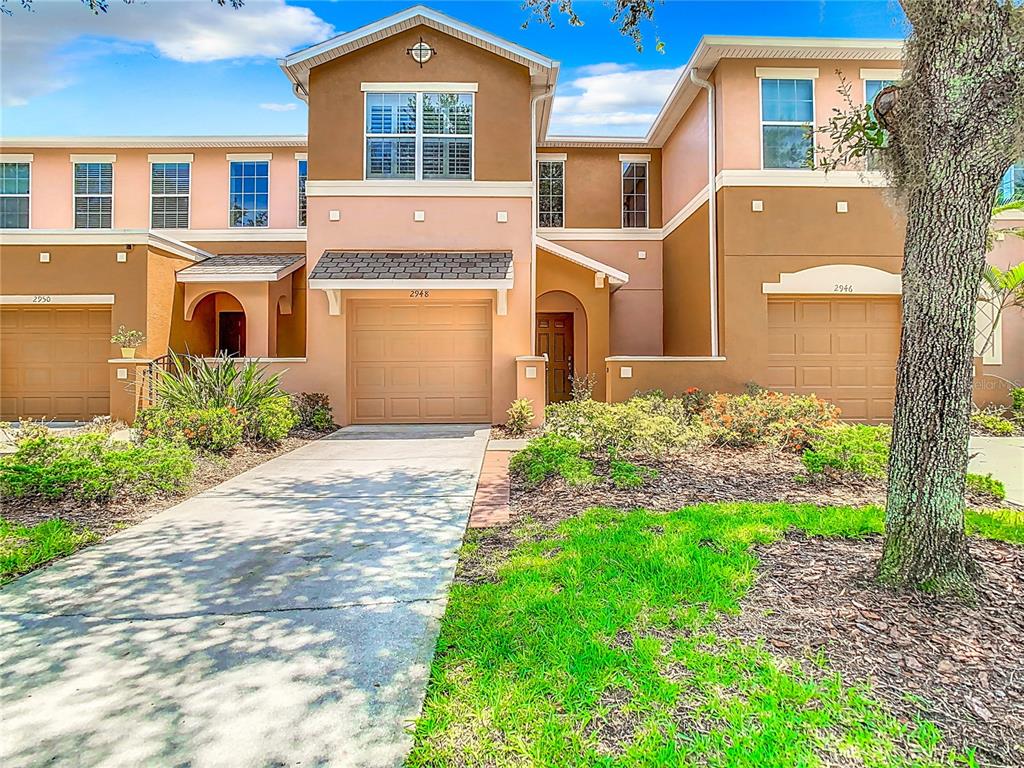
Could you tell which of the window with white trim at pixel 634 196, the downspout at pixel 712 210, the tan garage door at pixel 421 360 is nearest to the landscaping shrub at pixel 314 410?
the tan garage door at pixel 421 360

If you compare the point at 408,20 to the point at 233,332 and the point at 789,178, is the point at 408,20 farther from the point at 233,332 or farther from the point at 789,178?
the point at 233,332

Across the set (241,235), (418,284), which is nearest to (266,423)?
(418,284)

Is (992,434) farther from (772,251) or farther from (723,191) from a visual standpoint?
(723,191)

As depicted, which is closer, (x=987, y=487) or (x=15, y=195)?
(x=987, y=487)

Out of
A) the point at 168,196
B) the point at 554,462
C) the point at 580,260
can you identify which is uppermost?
the point at 168,196

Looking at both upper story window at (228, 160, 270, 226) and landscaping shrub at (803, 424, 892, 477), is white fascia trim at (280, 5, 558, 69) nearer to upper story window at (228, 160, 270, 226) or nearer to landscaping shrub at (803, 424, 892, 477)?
upper story window at (228, 160, 270, 226)

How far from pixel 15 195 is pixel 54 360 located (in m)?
6.16

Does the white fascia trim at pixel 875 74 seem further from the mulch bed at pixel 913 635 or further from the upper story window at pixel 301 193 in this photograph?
the upper story window at pixel 301 193

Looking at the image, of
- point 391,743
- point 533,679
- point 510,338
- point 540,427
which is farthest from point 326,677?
point 510,338

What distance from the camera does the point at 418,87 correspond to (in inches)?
460

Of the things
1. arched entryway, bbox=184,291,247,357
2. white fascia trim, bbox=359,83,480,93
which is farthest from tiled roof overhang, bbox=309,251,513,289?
arched entryway, bbox=184,291,247,357

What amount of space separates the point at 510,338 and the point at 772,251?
17.7 feet

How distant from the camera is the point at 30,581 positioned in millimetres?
3922

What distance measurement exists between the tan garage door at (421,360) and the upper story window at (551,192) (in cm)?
488
